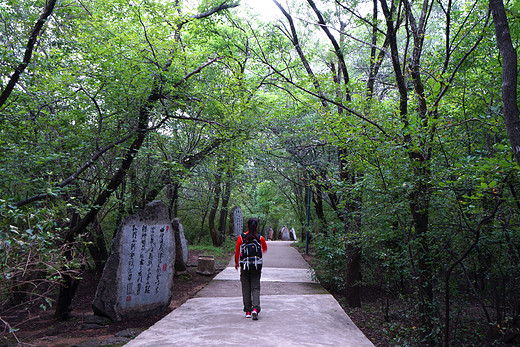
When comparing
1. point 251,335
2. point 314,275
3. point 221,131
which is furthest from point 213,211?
point 251,335

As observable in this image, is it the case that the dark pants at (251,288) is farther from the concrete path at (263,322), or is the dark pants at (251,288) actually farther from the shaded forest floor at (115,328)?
the shaded forest floor at (115,328)

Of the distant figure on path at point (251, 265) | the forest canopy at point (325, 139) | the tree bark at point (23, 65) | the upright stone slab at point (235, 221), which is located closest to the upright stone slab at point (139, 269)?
the forest canopy at point (325, 139)

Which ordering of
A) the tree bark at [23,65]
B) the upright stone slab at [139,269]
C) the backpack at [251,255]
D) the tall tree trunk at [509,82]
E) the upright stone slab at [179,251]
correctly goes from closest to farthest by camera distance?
1. the tall tree trunk at [509,82]
2. the tree bark at [23,65]
3. the backpack at [251,255]
4. the upright stone slab at [139,269]
5. the upright stone slab at [179,251]

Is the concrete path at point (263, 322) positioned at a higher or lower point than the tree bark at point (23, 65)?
lower

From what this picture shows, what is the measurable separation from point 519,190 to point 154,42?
6.47 metres

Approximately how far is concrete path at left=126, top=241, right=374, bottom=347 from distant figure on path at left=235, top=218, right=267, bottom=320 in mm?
238

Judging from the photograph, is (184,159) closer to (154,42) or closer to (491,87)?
(154,42)

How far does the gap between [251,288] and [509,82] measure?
4.47 metres

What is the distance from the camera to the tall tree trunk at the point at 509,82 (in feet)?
9.67

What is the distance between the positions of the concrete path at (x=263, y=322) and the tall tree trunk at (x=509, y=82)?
3174mm

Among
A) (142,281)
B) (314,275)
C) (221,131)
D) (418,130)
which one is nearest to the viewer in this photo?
(418,130)

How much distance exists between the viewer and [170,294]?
281 inches

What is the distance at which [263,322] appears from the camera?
549 cm

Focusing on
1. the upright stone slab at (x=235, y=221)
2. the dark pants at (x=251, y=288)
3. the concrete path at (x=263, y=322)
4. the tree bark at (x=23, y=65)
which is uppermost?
the tree bark at (x=23, y=65)
